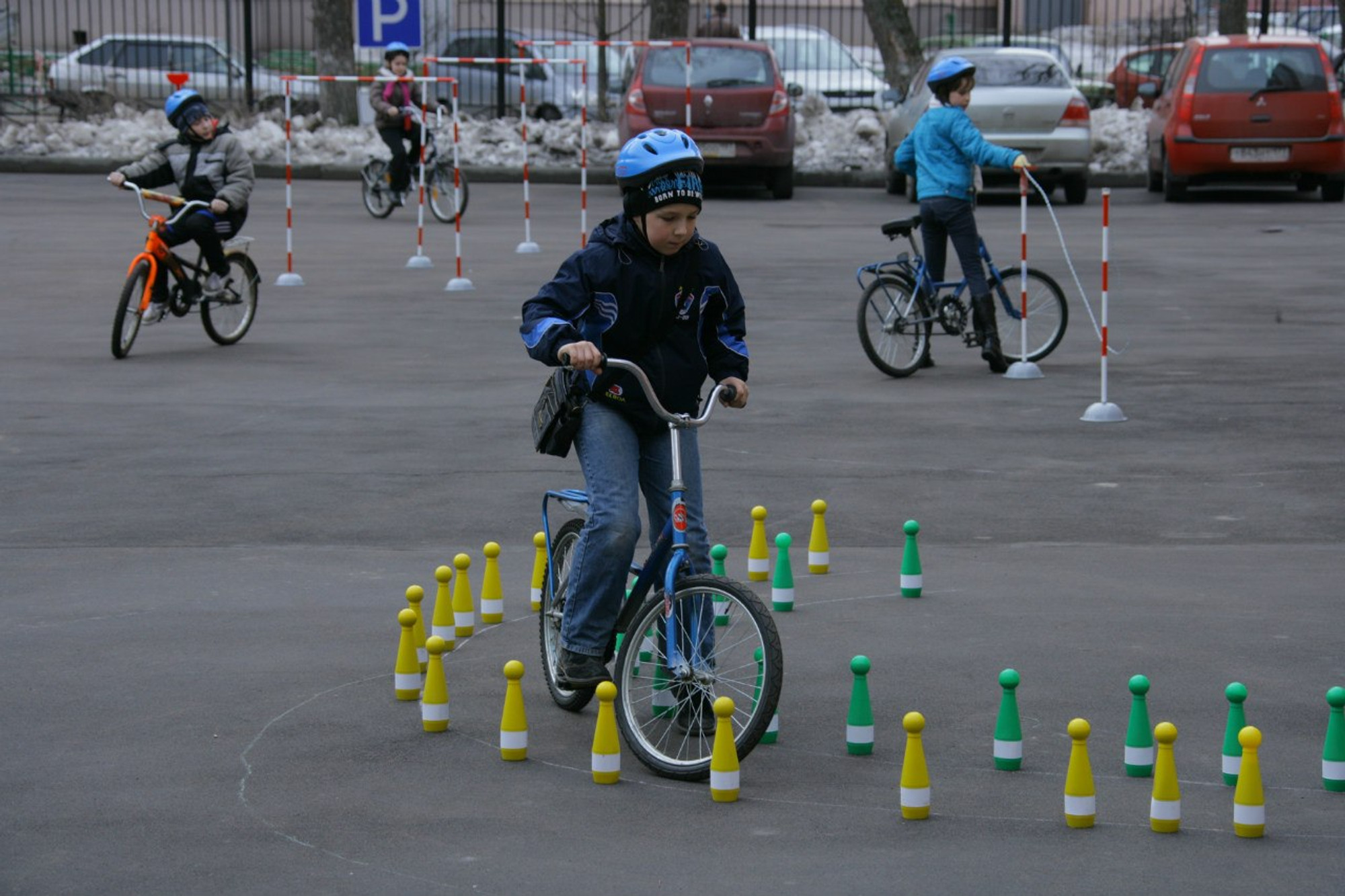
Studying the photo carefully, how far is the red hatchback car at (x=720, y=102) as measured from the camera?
83.5 ft

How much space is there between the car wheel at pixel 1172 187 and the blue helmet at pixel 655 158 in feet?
67.5

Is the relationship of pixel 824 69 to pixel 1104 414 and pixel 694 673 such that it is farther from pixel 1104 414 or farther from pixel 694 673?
pixel 694 673

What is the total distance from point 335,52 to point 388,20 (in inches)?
394

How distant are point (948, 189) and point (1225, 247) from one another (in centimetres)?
848

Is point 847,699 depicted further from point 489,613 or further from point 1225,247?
point 1225,247

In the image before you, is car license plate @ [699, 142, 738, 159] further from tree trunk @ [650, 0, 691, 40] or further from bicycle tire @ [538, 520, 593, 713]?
bicycle tire @ [538, 520, 593, 713]

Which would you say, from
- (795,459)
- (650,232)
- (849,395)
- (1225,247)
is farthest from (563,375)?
(1225,247)

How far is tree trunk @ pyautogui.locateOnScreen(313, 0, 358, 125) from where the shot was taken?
108 ft

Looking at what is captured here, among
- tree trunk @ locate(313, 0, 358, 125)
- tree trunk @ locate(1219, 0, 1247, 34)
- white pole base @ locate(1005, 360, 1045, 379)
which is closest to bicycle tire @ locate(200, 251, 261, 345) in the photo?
white pole base @ locate(1005, 360, 1045, 379)

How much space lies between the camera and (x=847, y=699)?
6.41 meters

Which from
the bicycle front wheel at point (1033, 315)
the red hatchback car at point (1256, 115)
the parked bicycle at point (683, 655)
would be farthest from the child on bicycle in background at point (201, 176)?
the red hatchback car at point (1256, 115)

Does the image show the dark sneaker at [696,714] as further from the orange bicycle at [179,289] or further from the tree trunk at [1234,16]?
the tree trunk at [1234,16]

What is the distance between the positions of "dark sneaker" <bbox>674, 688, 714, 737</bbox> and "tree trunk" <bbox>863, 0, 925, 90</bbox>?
2794 centimetres

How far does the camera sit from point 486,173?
30016 millimetres
